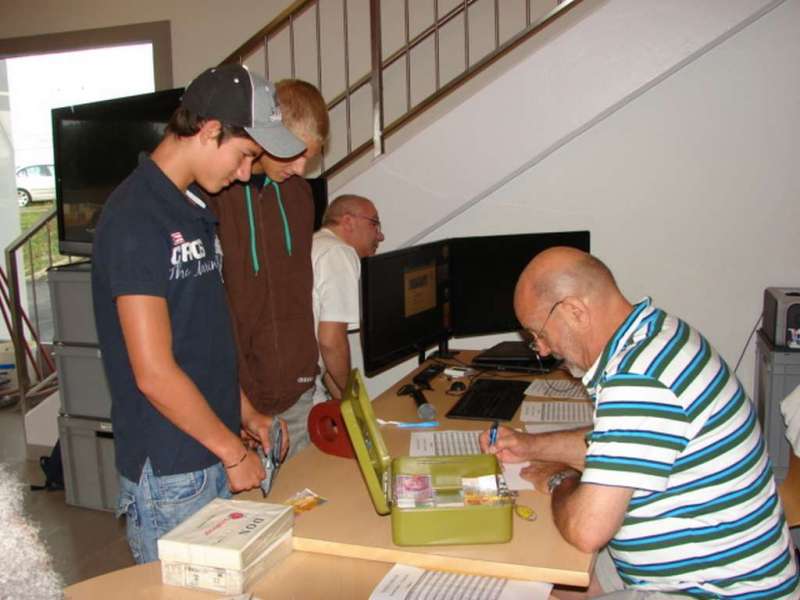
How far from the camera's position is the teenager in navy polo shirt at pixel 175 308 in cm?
145

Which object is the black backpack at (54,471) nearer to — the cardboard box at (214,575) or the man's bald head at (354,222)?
the man's bald head at (354,222)

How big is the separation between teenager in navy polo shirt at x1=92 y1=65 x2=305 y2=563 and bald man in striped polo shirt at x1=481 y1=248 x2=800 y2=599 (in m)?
0.74

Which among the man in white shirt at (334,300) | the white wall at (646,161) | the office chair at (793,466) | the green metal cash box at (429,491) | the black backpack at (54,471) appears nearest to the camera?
the green metal cash box at (429,491)

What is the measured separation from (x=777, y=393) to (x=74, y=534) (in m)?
3.11

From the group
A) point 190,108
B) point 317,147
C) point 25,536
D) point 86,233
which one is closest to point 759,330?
point 317,147

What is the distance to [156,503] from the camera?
1579 millimetres

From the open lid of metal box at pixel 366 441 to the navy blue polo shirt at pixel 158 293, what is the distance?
0.32 metres

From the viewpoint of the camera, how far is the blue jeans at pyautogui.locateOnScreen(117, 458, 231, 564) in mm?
1576

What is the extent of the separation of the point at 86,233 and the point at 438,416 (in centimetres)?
200

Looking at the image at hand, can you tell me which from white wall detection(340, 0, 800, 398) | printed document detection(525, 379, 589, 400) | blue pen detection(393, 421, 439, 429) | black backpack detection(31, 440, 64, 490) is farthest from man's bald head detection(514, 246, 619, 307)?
black backpack detection(31, 440, 64, 490)

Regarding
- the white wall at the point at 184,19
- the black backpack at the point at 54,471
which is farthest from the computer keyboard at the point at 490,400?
the white wall at the point at 184,19

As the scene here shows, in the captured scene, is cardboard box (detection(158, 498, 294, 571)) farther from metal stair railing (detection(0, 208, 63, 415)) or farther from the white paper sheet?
metal stair railing (detection(0, 208, 63, 415))

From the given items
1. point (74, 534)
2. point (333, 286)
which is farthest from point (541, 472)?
point (74, 534)

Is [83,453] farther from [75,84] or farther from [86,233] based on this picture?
[75,84]
